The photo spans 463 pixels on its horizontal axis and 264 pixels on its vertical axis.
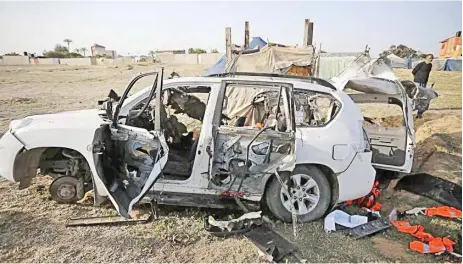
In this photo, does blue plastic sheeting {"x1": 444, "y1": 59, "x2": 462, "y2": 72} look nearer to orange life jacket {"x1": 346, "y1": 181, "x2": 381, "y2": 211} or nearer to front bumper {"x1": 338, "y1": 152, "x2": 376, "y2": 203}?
orange life jacket {"x1": 346, "y1": 181, "x2": 381, "y2": 211}

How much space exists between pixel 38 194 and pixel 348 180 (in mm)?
4055

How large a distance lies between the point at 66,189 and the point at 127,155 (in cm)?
99

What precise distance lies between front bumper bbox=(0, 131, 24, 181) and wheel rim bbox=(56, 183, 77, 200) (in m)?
0.55

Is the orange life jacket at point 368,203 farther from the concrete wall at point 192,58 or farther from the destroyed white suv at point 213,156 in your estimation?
the concrete wall at point 192,58

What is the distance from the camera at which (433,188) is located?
200 inches

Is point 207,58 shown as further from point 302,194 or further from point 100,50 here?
point 100,50

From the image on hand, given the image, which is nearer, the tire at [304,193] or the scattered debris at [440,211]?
the tire at [304,193]

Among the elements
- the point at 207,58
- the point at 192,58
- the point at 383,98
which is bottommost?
the point at 383,98

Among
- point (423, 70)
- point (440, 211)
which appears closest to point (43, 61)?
point (423, 70)

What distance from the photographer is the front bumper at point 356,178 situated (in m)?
4.09

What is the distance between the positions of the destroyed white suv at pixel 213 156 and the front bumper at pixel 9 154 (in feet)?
0.04

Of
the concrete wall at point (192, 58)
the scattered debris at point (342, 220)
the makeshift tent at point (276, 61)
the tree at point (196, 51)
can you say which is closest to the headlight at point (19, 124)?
the scattered debris at point (342, 220)

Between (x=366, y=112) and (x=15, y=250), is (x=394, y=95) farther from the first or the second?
(x=366, y=112)

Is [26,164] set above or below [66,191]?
above
